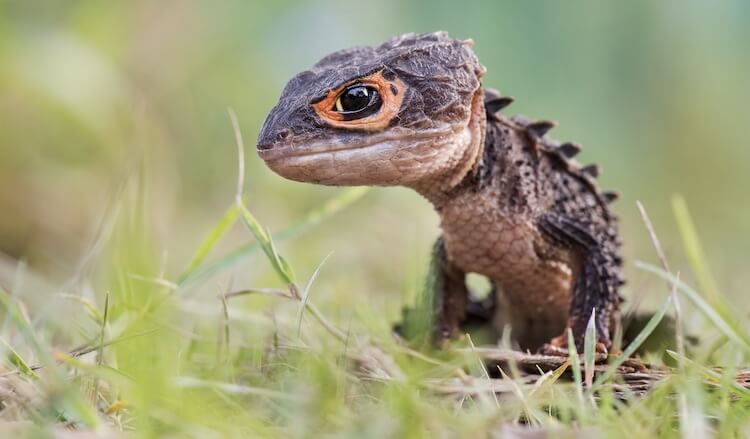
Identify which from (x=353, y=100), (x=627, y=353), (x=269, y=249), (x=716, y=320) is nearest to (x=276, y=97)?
(x=353, y=100)

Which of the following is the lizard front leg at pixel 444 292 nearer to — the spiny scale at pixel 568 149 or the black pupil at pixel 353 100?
the spiny scale at pixel 568 149

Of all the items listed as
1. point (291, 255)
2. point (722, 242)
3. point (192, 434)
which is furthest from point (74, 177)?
point (722, 242)

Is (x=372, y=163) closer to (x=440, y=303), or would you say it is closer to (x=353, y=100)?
(x=353, y=100)

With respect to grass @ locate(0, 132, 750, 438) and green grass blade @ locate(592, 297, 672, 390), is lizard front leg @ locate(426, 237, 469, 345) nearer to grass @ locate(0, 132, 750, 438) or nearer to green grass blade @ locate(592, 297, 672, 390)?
grass @ locate(0, 132, 750, 438)

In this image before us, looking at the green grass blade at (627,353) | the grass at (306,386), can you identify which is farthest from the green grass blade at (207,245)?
the green grass blade at (627,353)

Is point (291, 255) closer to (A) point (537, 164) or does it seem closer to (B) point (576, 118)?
(A) point (537, 164)

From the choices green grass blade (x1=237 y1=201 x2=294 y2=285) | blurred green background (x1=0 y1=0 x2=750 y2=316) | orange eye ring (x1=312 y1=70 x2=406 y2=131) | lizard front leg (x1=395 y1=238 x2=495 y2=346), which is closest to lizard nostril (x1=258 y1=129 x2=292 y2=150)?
orange eye ring (x1=312 y1=70 x2=406 y2=131)
